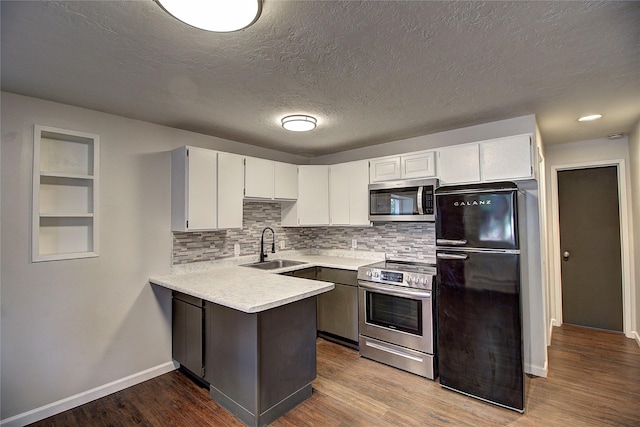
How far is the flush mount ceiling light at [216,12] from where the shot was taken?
1191 millimetres

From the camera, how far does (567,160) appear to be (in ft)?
13.0

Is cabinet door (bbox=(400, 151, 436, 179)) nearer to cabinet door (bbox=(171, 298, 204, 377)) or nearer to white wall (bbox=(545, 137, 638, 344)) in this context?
white wall (bbox=(545, 137, 638, 344))

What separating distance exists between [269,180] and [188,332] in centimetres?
180

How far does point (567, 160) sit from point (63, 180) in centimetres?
560

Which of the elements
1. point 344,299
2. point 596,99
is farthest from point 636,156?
point 344,299

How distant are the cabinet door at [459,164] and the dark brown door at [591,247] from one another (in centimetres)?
230

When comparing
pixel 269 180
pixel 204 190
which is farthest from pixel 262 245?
pixel 204 190

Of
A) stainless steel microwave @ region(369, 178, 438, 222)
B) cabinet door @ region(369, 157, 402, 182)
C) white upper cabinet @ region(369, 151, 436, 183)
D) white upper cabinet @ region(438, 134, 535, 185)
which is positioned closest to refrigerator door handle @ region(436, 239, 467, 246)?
stainless steel microwave @ region(369, 178, 438, 222)

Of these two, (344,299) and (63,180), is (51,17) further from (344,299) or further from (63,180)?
(344,299)

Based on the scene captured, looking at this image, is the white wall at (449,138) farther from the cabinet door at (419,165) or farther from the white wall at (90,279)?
the white wall at (90,279)

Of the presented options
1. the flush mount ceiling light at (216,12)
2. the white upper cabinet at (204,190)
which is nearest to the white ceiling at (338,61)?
the flush mount ceiling light at (216,12)

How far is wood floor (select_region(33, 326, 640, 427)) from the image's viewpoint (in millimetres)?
2150

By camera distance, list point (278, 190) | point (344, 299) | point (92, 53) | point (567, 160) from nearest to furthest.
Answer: point (92, 53)
point (344, 299)
point (278, 190)
point (567, 160)

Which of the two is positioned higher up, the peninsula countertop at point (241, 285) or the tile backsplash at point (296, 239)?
the tile backsplash at point (296, 239)
